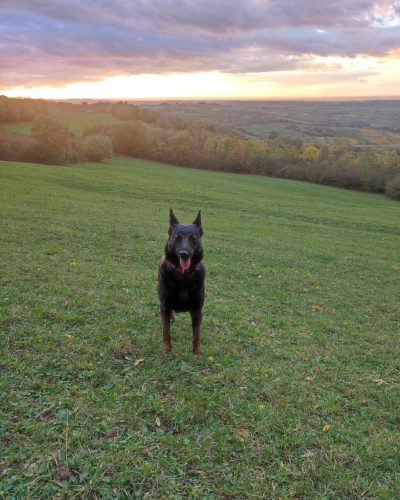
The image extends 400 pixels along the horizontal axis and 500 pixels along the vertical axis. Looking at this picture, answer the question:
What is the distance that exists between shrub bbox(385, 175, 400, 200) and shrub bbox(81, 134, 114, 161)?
46087mm

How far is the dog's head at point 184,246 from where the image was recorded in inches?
290

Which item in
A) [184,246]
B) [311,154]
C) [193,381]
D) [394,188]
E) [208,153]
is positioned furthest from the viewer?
[311,154]

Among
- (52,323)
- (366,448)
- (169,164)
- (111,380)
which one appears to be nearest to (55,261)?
(52,323)

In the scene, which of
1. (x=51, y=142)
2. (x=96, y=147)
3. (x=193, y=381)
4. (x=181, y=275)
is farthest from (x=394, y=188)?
(x=193, y=381)

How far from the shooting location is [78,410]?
607 centimetres

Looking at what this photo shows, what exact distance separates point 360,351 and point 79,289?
23.6 feet

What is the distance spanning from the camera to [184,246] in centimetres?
739

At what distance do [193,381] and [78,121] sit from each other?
3875 inches

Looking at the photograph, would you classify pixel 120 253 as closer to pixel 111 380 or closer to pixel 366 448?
pixel 111 380

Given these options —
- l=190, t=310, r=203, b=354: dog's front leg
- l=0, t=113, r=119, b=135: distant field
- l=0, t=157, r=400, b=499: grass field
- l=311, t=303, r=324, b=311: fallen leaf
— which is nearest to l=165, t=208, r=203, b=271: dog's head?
l=190, t=310, r=203, b=354: dog's front leg

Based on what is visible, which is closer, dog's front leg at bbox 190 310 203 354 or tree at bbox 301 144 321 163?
dog's front leg at bbox 190 310 203 354

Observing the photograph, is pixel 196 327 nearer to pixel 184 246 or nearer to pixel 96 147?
pixel 184 246

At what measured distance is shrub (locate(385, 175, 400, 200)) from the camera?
2527 inches

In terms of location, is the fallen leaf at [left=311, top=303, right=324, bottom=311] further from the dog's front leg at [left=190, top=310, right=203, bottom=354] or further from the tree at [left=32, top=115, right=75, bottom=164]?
the tree at [left=32, top=115, right=75, bottom=164]
